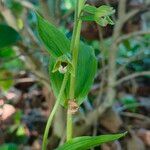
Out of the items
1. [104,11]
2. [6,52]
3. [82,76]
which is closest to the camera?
[104,11]

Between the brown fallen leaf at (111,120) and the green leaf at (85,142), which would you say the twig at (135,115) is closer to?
the brown fallen leaf at (111,120)

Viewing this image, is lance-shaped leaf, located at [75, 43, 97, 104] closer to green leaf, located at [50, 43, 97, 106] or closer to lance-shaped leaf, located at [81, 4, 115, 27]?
green leaf, located at [50, 43, 97, 106]

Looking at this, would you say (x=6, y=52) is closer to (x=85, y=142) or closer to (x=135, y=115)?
(x=135, y=115)

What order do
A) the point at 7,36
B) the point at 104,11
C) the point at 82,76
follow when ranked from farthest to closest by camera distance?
the point at 7,36 < the point at 82,76 < the point at 104,11

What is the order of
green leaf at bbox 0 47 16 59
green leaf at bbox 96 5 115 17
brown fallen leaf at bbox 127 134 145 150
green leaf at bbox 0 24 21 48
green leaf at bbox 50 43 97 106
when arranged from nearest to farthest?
green leaf at bbox 96 5 115 17 → green leaf at bbox 50 43 97 106 → green leaf at bbox 0 24 21 48 → green leaf at bbox 0 47 16 59 → brown fallen leaf at bbox 127 134 145 150

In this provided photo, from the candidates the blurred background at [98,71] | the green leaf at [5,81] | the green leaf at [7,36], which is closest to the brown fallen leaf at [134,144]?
the blurred background at [98,71]

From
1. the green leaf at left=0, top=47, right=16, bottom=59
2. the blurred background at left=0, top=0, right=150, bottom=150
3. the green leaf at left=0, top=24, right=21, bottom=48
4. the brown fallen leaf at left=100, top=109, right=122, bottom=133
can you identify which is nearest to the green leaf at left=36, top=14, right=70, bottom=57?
the blurred background at left=0, top=0, right=150, bottom=150

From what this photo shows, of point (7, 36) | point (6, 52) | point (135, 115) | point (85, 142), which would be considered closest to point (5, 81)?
point (6, 52)

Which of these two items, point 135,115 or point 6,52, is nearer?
point 6,52
